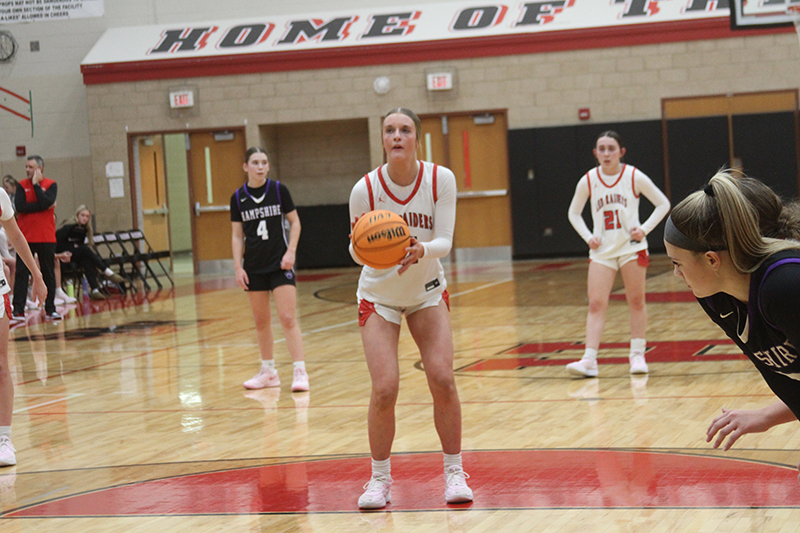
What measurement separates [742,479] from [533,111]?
13.8 meters

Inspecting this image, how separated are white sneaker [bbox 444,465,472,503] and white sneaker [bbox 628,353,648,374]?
3017 millimetres

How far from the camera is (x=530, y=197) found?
57.2 ft

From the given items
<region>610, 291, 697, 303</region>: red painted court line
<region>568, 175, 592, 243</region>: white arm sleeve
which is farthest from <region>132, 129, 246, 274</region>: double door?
<region>568, 175, 592, 243</region>: white arm sleeve

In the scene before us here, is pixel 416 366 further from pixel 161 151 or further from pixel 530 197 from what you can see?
pixel 161 151

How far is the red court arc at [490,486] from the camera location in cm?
376

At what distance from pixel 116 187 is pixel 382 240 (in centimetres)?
1597

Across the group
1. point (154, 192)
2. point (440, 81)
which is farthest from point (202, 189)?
point (440, 81)

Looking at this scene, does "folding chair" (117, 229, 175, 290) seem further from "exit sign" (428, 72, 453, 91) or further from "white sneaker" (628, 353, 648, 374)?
"white sneaker" (628, 353, 648, 374)

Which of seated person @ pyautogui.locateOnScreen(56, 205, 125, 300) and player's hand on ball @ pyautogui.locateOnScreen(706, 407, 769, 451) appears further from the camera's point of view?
seated person @ pyautogui.locateOnScreen(56, 205, 125, 300)

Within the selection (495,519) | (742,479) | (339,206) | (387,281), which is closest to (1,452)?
(387,281)

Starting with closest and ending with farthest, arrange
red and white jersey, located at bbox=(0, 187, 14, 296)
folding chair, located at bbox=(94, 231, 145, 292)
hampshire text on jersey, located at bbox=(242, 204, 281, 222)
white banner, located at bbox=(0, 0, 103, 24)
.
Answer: red and white jersey, located at bbox=(0, 187, 14, 296)
hampshire text on jersey, located at bbox=(242, 204, 281, 222)
folding chair, located at bbox=(94, 231, 145, 292)
white banner, located at bbox=(0, 0, 103, 24)

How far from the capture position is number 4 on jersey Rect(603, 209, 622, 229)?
6590mm

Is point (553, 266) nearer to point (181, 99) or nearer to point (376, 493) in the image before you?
point (181, 99)

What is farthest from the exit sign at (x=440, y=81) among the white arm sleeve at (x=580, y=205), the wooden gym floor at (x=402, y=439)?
the white arm sleeve at (x=580, y=205)
